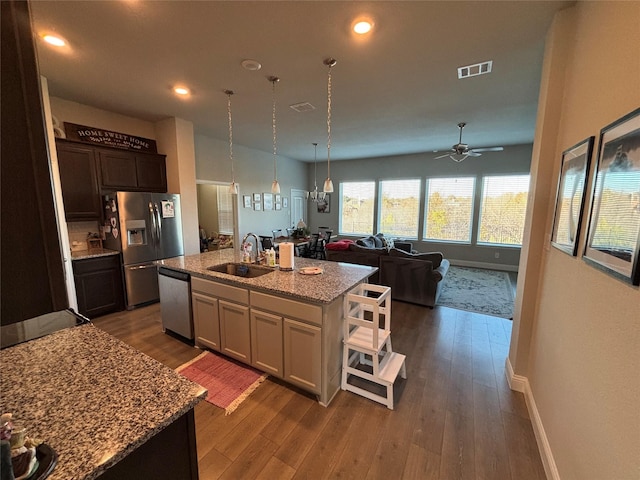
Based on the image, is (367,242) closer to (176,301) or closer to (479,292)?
(479,292)

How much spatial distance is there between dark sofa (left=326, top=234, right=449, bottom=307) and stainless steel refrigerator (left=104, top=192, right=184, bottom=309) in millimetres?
2967

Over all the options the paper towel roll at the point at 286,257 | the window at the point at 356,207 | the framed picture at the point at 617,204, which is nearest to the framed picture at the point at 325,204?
the window at the point at 356,207

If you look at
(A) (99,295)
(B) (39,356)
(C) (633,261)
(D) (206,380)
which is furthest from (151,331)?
(C) (633,261)

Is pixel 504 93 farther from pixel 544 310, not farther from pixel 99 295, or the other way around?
pixel 99 295

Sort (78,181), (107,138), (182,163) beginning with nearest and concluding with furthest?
1. (78,181)
2. (107,138)
3. (182,163)

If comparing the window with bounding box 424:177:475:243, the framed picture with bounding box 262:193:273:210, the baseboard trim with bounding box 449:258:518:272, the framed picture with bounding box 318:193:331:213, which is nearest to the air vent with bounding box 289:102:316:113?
the framed picture with bounding box 262:193:273:210

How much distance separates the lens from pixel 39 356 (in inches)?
45.2

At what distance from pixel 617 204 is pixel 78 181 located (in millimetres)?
5121

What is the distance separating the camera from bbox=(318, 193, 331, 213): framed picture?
28.6ft

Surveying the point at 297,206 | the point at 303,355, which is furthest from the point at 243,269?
the point at 297,206

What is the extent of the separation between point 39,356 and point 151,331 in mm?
2383

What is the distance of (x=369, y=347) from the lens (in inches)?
83.1

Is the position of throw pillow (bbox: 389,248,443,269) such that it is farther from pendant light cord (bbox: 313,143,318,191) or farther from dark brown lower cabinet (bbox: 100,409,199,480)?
dark brown lower cabinet (bbox: 100,409,199,480)

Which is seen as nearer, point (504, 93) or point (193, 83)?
point (193, 83)
